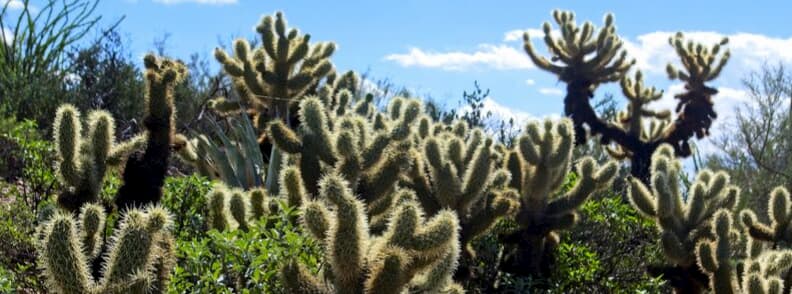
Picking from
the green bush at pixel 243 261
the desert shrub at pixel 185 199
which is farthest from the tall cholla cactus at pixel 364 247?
the desert shrub at pixel 185 199

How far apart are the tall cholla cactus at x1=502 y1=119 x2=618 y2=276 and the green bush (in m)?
2.22

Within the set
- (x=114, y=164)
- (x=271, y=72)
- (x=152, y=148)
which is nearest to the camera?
(x=114, y=164)

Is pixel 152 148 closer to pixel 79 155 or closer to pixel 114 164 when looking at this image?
pixel 114 164

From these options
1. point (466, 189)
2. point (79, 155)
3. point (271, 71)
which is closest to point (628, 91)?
point (271, 71)

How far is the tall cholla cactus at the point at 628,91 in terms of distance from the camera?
39.9 ft

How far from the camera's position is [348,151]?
5328 mm

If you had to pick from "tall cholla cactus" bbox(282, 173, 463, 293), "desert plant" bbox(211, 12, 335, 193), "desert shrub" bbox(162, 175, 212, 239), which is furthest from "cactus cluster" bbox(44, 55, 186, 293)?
"desert plant" bbox(211, 12, 335, 193)

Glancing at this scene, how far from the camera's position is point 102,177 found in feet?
16.6

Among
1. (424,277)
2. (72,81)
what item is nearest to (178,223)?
(424,277)

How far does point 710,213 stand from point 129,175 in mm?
3607

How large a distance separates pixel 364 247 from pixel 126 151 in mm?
1895

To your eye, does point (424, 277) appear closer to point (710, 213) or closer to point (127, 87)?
point (710, 213)

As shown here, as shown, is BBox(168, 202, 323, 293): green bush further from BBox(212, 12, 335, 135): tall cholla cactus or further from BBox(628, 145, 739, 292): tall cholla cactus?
BBox(212, 12, 335, 135): tall cholla cactus

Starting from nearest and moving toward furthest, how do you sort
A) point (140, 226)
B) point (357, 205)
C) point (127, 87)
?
point (140, 226) → point (357, 205) → point (127, 87)
